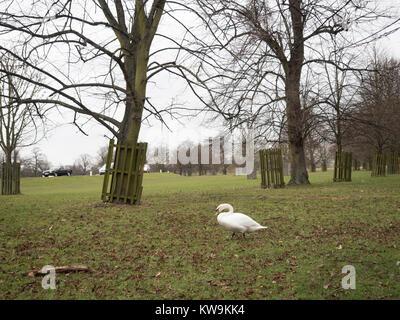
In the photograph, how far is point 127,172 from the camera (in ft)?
45.3

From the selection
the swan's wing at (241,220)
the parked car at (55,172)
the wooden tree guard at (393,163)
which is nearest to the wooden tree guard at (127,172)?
the swan's wing at (241,220)

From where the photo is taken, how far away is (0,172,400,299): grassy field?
4832 millimetres

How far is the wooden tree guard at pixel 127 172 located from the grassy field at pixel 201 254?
280cm

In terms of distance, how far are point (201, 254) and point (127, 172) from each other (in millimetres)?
7846

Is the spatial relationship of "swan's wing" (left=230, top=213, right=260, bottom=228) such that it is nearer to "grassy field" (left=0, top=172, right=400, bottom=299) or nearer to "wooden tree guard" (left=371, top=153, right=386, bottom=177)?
"grassy field" (left=0, top=172, right=400, bottom=299)

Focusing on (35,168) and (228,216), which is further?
(35,168)

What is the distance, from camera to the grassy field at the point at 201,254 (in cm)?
483

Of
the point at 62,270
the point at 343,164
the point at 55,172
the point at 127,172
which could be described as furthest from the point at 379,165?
the point at 55,172

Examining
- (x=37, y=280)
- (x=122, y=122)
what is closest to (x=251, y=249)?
(x=37, y=280)

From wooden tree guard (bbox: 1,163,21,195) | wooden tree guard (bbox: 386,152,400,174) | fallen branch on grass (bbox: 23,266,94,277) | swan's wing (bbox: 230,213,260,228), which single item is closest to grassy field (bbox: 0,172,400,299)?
fallen branch on grass (bbox: 23,266,94,277)

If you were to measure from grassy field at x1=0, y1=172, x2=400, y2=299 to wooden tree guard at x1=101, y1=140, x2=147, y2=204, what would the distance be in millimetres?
2804

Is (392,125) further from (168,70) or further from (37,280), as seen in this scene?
(37,280)
